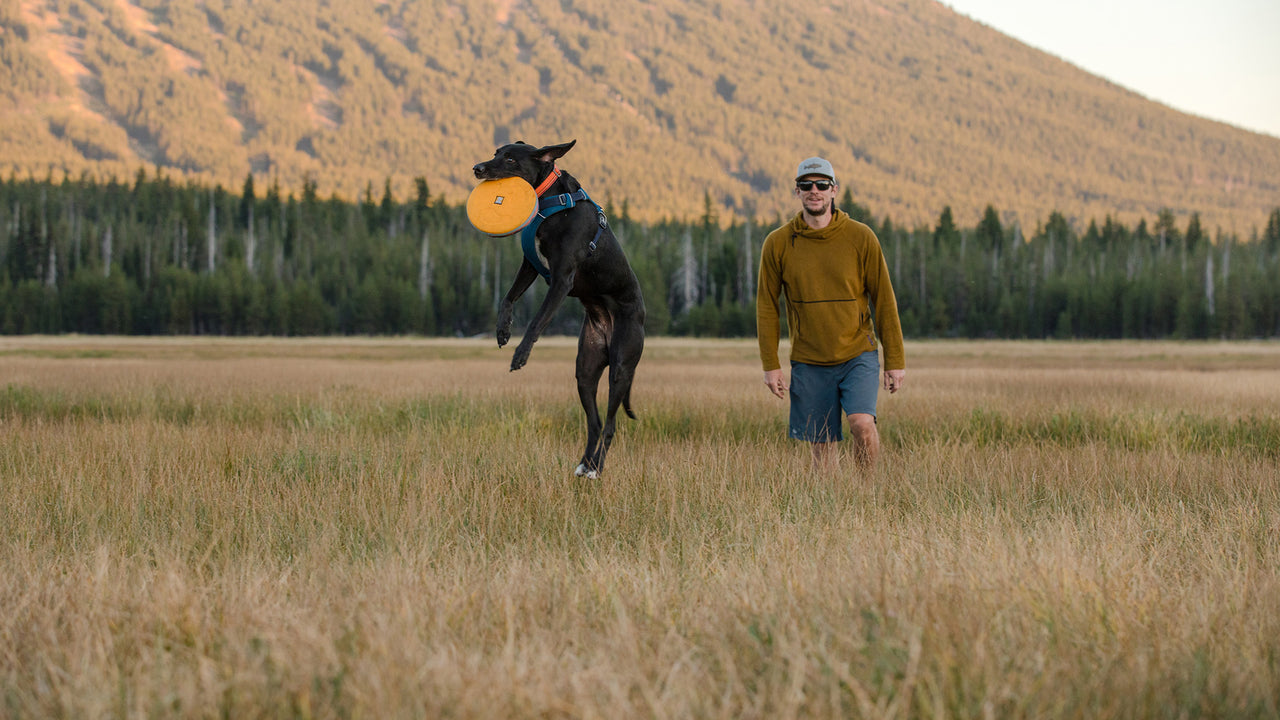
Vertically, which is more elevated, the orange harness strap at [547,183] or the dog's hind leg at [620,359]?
the orange harness strap at [547,183]

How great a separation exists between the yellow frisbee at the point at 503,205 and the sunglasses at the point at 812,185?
1916 millimetres

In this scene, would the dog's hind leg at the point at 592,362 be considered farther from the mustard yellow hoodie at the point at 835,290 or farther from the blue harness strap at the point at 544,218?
the mustard yellow hoodie at the point at 835,290

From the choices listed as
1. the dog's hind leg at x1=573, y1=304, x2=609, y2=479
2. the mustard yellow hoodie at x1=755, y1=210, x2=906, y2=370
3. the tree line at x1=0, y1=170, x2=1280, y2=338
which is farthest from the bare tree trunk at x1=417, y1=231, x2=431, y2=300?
the mustard yellow hoodie at x1=755, y1=210, x2=906, y2=370

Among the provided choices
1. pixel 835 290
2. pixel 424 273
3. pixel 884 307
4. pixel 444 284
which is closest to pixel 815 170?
pixel 835 290

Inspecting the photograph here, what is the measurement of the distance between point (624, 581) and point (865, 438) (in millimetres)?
3348

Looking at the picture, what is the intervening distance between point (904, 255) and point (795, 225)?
111 m

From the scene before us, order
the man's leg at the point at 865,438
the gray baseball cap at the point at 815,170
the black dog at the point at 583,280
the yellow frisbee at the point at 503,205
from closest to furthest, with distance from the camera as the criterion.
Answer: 1. the yellow frisbee at the point at 503,205
2. the black dog at the point at 583,280
3. the gray baseball cap at the point at 815,170
4. the man's leg at the point at 865,438

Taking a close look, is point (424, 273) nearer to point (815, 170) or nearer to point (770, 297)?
point (770, 297)

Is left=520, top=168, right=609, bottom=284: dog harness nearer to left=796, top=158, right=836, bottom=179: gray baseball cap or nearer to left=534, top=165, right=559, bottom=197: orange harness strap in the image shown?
left=534, top=165, right=559, bottom=197: orange harness strap

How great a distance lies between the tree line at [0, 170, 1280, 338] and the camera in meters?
90.6

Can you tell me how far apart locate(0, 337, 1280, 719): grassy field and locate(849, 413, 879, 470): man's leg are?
0.79 feet

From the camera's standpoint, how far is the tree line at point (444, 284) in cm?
9062

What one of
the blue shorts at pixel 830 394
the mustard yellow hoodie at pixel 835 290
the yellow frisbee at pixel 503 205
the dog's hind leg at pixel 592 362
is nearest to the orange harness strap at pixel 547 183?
the yellow frisbee at pixel 503 205

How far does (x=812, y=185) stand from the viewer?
259 inches
